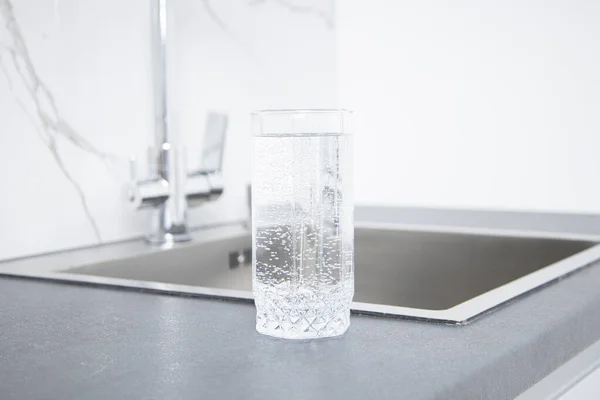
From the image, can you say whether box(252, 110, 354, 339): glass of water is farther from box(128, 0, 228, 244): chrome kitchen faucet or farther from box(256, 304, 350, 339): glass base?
box(128, 0, 228, 244): chrome kitchen faucet

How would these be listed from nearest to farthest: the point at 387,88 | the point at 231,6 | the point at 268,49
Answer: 1. the point at 231,6
2. the point at 268,49
3. the point at 387,88

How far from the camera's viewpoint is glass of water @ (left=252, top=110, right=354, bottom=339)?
70 centimetres

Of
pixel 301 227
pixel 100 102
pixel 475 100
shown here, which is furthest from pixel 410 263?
pixel 475 100

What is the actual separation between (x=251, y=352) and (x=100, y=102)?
0.75 m

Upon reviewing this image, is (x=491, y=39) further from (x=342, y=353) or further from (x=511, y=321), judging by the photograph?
(x=342, y=353)

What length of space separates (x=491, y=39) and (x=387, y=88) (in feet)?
0.93

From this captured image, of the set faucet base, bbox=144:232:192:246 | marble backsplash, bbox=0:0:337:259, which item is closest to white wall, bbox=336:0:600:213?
marble backsplash, bbox=0:0:337:259

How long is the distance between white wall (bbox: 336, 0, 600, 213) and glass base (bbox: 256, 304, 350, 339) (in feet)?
4.73

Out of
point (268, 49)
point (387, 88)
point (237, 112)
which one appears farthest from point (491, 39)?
point (237, 112)

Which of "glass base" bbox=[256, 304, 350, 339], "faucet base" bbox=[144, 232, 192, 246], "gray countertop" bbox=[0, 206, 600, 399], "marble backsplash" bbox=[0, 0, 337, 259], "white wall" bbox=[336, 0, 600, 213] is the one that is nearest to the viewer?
"gray countertop" bbox=[0, 206, 600, 399]

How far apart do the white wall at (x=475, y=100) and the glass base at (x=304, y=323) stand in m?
1.44

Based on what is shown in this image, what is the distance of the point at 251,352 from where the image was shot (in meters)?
0.66

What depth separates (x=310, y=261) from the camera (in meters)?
0.71

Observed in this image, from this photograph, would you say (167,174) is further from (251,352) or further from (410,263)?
(251,352)
